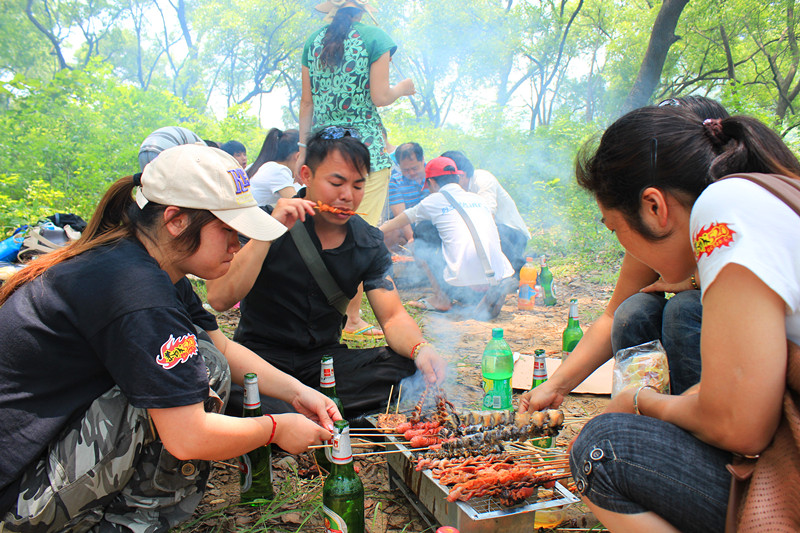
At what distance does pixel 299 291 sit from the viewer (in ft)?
11.3

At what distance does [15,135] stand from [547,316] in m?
10.7

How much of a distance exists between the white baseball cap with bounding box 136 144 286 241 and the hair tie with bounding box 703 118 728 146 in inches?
71.7

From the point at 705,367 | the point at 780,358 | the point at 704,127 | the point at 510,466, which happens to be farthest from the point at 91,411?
the point at 704,127

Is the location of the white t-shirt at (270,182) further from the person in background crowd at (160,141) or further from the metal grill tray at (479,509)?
the metal grill tray at (479,509)

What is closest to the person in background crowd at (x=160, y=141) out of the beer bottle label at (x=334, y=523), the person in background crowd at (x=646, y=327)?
the beer bottle label at (x=334, y=523)

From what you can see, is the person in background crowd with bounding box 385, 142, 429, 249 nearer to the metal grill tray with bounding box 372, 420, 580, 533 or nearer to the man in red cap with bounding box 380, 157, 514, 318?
the man in red cap with bounding box 380, 157, 514, 318

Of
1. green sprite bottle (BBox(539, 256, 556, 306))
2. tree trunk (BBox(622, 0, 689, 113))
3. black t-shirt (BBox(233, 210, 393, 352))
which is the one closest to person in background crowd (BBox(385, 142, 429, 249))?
green sprite bottle (BBox(539, 256, 556, 306))

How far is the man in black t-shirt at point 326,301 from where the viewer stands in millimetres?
3428

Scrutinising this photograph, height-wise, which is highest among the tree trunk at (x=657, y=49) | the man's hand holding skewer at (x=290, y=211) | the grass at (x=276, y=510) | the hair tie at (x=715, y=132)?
the tree trunk at (x=657, y=49)

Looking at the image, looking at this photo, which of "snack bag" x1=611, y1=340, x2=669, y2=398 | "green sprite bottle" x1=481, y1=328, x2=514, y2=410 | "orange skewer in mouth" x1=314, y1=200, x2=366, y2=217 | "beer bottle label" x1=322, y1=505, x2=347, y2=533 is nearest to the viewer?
"beer bottle label" x1=322, y1=505, x2=347, y2=533

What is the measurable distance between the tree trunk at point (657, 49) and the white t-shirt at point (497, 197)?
481 centimetres

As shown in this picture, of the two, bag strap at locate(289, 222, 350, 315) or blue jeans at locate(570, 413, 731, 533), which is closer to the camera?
blue jeans at locate(570, 413, 731, 533)

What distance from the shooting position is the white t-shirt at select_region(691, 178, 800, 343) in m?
1.41

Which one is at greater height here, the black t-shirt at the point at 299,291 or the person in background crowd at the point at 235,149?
the person in background crowd at the point at 235,149
